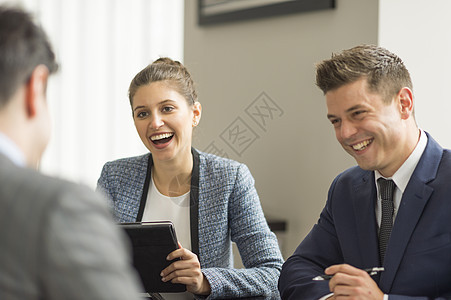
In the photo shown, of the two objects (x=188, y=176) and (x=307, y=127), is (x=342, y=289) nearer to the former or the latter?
(x=188, y=176)

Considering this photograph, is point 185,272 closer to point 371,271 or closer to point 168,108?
point 371,271

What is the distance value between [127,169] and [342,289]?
1059mm

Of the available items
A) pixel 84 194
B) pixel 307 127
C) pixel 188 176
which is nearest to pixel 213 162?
pixel 188 176

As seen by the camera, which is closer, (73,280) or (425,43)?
(73,280)

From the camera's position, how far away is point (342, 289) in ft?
Answer: 5.15

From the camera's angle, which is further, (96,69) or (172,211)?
(96,69)

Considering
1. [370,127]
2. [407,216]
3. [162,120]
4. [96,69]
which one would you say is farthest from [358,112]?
[96,69]

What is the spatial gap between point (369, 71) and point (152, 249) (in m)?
0.81

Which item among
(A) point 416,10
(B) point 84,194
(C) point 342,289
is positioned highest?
(A) point 416,10

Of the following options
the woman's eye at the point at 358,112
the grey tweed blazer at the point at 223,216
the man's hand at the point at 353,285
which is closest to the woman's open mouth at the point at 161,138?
the grey tweed blazer at the point at 223,216

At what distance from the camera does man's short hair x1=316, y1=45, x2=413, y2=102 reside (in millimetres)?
1709

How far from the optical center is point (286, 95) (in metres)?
2.66

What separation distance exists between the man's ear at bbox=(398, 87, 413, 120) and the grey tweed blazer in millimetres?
674

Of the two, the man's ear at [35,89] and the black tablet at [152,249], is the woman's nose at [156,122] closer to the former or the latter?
the black tablet at [152,249]
